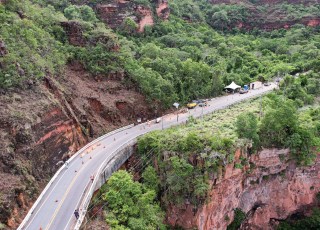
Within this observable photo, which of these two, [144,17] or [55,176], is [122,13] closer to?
[144,17]

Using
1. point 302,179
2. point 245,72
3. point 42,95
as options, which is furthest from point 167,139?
point 245,72

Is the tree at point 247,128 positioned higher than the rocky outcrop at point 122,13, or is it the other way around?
the rocky outcrop at point 122,13

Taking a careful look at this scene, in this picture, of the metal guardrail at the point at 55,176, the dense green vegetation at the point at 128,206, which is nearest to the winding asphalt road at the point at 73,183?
the metal guardrail at the point at 55,176

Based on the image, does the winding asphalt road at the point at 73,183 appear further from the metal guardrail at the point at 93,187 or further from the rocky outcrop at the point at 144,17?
the rocky outcrop at the point at 144,17

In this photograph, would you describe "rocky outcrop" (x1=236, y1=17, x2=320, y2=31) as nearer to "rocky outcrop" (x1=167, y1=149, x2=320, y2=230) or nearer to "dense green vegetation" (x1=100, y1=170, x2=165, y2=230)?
"rocky outcrop" (x1=167, y1=149, x2=320, y2=230)

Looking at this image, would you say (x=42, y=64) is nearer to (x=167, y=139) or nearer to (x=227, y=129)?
(x=167, y=139)

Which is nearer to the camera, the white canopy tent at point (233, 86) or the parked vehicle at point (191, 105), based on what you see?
the parked vehicle at point (191, 105)

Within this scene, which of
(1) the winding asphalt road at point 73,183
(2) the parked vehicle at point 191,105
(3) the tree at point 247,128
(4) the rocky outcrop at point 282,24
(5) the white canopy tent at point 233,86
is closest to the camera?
(1) the winding asphalt road at point 73,183
